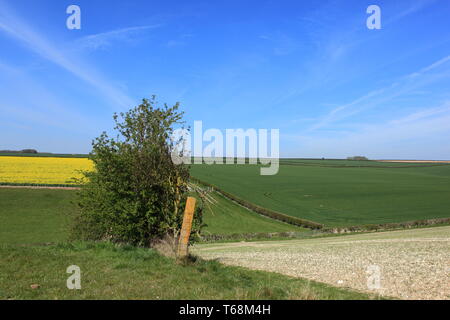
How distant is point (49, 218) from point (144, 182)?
3213 centimetres

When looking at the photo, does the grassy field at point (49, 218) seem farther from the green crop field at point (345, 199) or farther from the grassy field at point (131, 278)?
the grassy field at point (131, 278)

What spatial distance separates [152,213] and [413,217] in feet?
135

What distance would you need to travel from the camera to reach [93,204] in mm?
20438

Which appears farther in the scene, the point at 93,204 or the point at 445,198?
the point at 445,198

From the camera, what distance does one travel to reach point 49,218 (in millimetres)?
40188

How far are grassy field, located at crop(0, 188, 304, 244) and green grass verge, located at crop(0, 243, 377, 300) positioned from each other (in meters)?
20.8

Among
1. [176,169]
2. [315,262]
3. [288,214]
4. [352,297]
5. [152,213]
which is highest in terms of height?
[176,169]

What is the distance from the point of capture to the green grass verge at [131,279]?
7883 mm

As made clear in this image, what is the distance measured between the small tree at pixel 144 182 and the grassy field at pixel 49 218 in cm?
1712

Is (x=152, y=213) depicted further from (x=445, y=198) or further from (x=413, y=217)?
(x=445, y=198)

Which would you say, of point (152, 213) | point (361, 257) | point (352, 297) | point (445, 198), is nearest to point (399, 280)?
point (352, 297)

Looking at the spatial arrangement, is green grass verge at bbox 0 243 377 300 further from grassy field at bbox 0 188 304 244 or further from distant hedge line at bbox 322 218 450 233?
distant hedge line at bbox 322 218 450 233

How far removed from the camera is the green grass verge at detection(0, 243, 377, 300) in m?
7.88

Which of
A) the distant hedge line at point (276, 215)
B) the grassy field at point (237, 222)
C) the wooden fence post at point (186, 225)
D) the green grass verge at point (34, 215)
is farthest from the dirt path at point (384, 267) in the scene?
the distant hedge line at point (276, 215)
